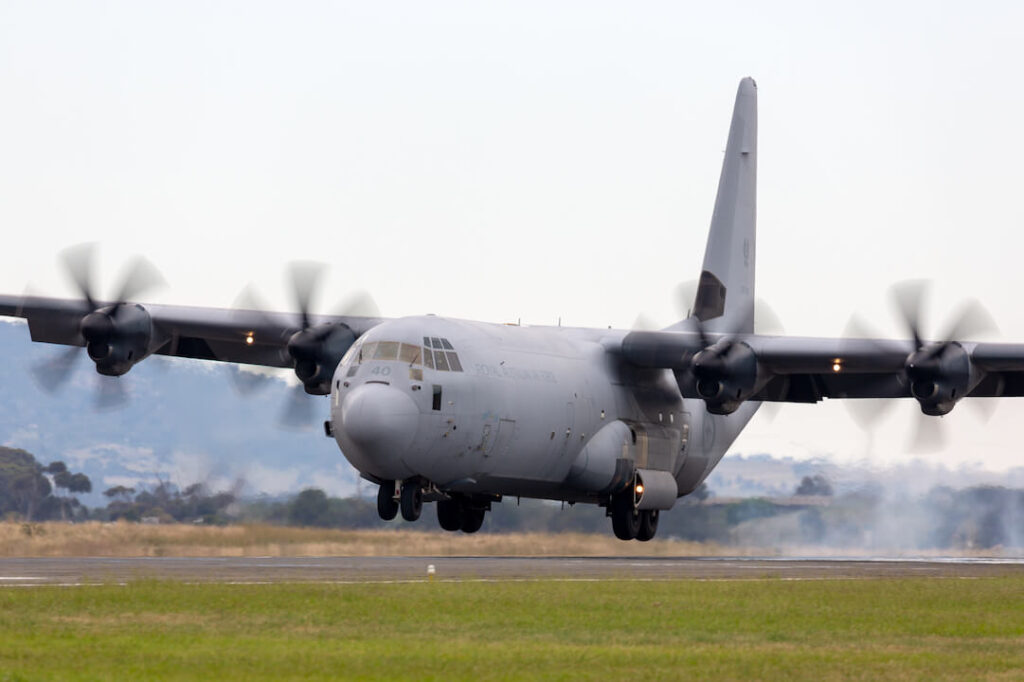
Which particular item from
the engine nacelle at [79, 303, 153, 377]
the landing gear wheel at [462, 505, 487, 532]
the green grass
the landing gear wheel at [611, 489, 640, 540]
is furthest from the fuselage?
the engine nacelle at [79, 303, 153, 377]

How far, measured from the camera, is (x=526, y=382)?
2759 cm

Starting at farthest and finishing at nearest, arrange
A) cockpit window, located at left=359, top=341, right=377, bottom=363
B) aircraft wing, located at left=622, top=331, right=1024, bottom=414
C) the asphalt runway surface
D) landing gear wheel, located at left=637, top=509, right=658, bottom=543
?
landing gear wheel, located at left=637, top=509, right=658, bottom=543 < aircraft wing, located at left=622, top=331, right=1024, bottom=414 < cockpit window, located at left=359, top=341, right=377, bottom=363 < the asphalt runway surface

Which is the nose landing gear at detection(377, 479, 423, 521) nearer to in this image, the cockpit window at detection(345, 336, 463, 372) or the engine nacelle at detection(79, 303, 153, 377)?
the cockpit window at detection(345, 336, 463, 372)

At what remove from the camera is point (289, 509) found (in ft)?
103

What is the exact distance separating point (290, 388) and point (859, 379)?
11.6m

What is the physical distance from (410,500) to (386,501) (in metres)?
0.53

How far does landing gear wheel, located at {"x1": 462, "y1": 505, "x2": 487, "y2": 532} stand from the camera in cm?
3012

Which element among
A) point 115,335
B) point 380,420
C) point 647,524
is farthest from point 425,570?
point 647,524

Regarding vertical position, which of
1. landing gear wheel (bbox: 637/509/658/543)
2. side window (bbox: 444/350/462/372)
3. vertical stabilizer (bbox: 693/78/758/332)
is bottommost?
landing gear wheel (bbox: 637/509/658/543)

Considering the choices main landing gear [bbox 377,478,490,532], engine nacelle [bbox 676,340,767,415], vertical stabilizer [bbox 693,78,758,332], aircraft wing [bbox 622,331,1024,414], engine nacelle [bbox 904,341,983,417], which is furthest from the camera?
vertical stabilizer [bbox 693,78,758,332]

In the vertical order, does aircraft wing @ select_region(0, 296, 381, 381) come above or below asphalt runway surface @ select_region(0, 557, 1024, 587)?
above

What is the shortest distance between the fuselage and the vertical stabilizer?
11.0 ft

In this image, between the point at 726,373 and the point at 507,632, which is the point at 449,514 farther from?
the point at 507,632

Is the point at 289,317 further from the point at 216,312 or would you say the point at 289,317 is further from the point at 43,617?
the point at 43,617
